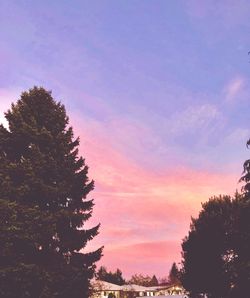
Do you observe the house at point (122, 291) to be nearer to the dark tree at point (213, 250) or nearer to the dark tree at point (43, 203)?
the dark tree at point (213, 250)

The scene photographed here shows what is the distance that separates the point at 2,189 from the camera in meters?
27.2

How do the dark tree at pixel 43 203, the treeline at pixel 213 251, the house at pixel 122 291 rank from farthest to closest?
the house at pixel 122 291, the treeline at pixel 213 251, the dark tree at pixel 43 203

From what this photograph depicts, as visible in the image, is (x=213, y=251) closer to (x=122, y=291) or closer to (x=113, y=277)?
(x=122, y=291)

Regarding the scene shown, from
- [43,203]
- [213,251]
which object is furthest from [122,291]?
[43,203]

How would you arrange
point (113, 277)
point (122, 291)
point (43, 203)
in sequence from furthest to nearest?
point (113, 277) → point (122, 291) → point (43, 203)

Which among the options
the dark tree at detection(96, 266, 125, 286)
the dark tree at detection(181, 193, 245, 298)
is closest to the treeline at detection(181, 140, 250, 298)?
the dark tree at detection(181, 193, 245, 298)

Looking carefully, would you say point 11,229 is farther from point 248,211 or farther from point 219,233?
point 219,233

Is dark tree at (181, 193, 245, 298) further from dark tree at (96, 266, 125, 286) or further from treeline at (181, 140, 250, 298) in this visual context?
dark tree at (96, 266, 125, 286)

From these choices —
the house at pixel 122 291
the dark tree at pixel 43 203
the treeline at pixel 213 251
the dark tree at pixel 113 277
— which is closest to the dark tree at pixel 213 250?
the treeline at pixel 213 251

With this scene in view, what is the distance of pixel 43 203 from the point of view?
28016 millimetres

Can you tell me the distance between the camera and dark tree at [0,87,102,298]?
25.8m

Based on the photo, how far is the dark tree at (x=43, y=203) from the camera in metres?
25.8

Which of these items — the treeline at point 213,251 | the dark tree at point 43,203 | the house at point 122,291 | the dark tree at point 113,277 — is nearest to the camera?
the dark tree at point 43,203

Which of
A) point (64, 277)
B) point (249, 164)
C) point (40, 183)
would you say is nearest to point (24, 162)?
point (40, 183)
